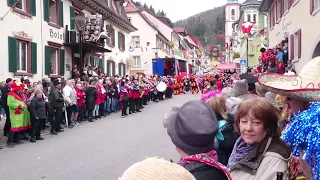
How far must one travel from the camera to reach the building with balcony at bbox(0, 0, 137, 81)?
628 inches

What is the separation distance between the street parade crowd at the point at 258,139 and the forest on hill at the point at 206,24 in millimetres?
130726

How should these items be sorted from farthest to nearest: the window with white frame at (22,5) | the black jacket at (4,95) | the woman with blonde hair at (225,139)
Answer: the window with white frame at (22,5) → the black jacket at (4,95) → the woman with blonde hair at (225,139)

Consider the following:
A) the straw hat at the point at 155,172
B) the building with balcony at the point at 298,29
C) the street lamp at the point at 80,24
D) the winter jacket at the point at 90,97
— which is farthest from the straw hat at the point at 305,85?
the street lamp at the point at 80,24

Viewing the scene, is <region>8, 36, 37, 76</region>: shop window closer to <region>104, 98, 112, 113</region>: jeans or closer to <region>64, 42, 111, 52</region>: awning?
<region>104, 98, 112, 113</region>: jeans

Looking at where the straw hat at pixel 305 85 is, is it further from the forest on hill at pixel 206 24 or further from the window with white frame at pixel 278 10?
the forest on hill at pixel 206 24

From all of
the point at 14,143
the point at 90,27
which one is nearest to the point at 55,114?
the point at 14,143

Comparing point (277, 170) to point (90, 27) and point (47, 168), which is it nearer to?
point (47, 168)

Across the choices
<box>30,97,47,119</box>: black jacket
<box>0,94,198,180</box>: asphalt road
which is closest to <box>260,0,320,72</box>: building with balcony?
<box>0,94,198,180</box>: asphalt road

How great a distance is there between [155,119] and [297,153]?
49.6 feet

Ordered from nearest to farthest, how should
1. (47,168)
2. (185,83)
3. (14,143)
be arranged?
1. (47,168)
2. (14,143)
3. (185,83)

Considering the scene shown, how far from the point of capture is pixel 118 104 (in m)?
21.3

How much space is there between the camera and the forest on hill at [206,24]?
5413 inches

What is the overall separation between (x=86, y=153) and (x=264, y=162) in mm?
7251

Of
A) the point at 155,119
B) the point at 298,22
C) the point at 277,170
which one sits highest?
the point at 298,22
